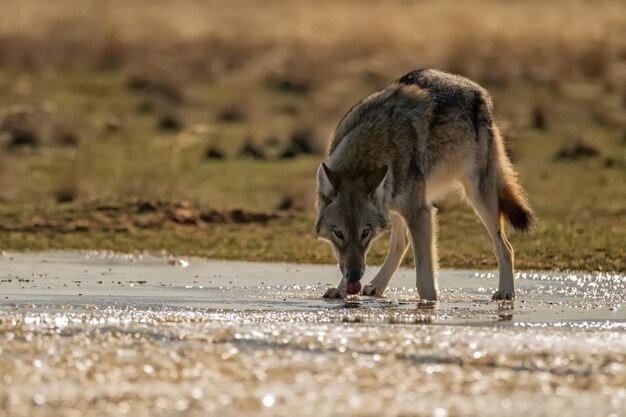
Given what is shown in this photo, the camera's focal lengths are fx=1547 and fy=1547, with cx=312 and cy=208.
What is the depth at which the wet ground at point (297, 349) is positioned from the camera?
7.22 m

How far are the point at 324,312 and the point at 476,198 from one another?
275 centimetres

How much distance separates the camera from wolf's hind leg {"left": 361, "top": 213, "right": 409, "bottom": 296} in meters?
12.9

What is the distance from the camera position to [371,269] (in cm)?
1483

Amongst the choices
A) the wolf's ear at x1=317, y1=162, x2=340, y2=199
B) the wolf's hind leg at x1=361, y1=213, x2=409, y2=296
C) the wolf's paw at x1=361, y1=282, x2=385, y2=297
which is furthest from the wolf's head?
the wolf's paw at x1=361, y1=282, x2=385, y2=297

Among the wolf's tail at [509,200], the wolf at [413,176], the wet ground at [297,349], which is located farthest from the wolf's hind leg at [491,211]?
the wet ground at [297,349]

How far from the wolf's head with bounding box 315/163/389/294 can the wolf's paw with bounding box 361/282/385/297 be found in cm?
100

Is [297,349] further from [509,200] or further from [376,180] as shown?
[509,200]

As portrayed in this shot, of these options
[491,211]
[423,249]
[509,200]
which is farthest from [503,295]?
[509,200]

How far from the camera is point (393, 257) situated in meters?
13.0

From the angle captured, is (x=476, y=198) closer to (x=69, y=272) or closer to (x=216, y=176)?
(x=69, y=272)

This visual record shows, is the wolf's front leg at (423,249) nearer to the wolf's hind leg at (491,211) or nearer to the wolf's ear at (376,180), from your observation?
the wolf's ear at (376,180)

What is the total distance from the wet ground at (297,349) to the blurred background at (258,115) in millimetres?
3173

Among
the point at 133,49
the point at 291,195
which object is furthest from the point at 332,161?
the point at 133,49

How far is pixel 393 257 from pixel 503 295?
1.04m
